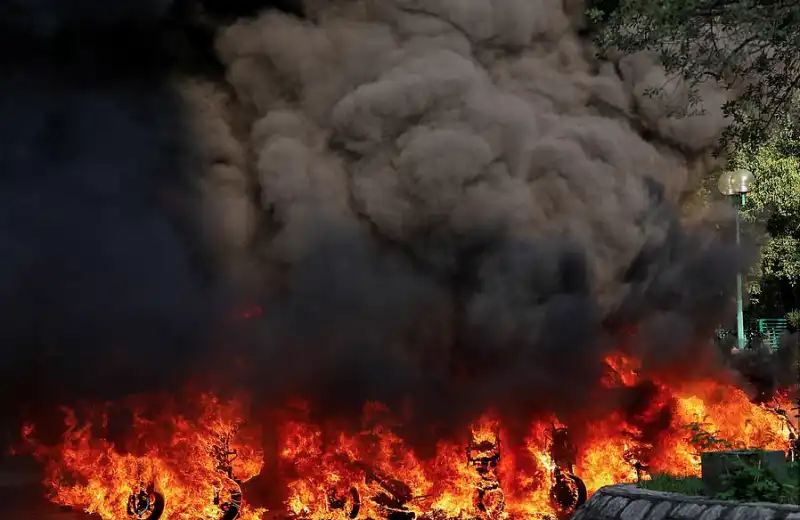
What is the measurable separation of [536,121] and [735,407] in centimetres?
455

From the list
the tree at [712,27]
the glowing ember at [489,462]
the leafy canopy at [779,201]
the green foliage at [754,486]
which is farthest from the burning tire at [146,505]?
the leafy canopy at [779,201]

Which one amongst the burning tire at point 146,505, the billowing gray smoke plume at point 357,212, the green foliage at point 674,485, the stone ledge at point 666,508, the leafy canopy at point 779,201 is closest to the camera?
the stone ledge at point 666,508

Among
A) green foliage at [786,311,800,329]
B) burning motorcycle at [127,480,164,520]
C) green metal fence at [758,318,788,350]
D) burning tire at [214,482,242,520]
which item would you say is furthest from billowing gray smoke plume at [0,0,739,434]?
green metal fence at [758,318,788,350]

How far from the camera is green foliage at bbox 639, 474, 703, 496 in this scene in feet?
25.3

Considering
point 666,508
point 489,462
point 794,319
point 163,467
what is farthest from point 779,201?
point 666,508

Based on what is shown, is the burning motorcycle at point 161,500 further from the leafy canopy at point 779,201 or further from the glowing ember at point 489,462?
the leafy canopy at point 779,201

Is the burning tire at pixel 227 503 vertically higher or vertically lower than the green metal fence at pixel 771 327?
lower

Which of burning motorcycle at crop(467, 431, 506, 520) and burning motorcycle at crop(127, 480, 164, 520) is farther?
burning motorcycle at crop(467, 431, 506, 520)

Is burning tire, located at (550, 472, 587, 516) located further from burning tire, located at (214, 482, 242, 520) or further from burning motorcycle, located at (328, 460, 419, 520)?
burning tire, located at (214, 482, 242, 520)

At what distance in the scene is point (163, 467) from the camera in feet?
38.8

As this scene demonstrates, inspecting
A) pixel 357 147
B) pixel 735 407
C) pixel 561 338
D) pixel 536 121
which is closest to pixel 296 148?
pixel 357 147

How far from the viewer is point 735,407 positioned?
13320mm

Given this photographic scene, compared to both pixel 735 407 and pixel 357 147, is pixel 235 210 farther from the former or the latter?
pixel 735 407

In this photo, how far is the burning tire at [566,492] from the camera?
12.0 m
